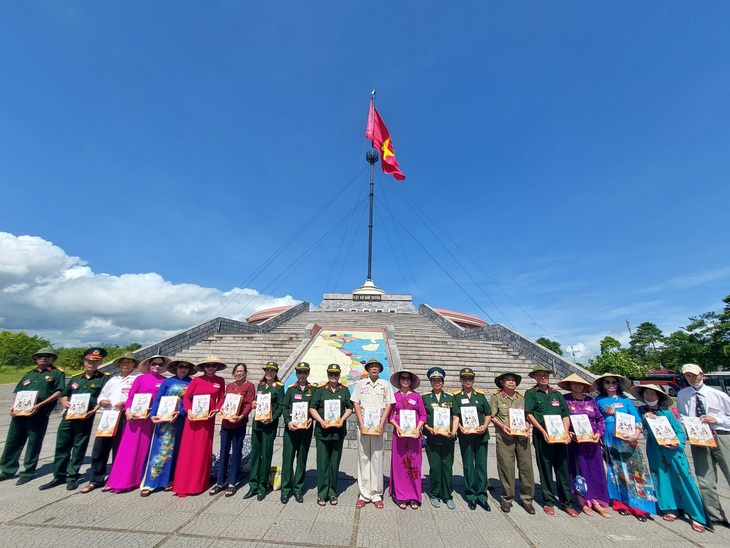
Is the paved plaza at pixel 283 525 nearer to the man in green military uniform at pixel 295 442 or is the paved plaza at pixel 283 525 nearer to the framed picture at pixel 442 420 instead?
the man in green military uniform at pixel 295 442

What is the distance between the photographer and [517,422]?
4.32 m

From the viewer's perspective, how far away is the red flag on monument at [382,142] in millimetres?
29422

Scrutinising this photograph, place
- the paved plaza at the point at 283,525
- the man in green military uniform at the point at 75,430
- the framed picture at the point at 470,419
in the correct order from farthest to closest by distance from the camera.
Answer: the man in green military uniform at the point at 75,430 → the framed picture at the point at 470,419 → the paved plaza at the point at 283,525

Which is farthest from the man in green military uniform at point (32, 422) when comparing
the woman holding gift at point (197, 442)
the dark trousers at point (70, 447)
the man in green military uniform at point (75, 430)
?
the woman holding gift at point (197, 442)

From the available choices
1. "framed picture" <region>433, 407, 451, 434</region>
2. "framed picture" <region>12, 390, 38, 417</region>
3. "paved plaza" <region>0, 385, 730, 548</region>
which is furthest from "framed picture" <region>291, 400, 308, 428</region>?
"framed picture" <region>12, 390, 38, 417</region>

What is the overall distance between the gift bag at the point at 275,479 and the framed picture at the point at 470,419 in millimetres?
2817

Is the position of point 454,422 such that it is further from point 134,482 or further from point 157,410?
point 134,482

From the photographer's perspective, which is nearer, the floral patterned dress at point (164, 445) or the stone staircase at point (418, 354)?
the floral patterned dress at point (164, 445)

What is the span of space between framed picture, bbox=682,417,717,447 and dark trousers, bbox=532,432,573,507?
1.57m

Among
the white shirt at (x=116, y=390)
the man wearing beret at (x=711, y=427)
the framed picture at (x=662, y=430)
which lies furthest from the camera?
the white shirt at (x=116, y=390)

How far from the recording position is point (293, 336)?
14898mm

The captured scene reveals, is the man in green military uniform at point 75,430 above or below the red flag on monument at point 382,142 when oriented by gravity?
below

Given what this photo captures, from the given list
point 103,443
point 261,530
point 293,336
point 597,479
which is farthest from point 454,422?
point 293,336

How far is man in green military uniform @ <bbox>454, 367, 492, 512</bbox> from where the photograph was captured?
4.37m
